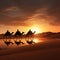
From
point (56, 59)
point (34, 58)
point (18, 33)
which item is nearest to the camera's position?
point (56, 59)

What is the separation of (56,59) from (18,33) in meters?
24.5

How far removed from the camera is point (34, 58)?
20.0m

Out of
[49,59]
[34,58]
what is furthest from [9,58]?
[49,59]

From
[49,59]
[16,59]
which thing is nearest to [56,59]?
[49,59]

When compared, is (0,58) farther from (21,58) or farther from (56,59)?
(56,59)

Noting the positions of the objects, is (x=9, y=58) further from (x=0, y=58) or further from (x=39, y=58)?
(x=39, y=58)

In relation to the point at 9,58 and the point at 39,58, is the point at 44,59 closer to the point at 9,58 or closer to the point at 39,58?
the point at 39,58

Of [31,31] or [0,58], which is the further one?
[31,31]

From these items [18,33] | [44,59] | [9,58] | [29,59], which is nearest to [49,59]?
[44,59]

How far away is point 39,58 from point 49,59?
1.05 metres

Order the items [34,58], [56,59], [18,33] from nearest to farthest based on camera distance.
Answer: [56,59], [34,58], [18,33]

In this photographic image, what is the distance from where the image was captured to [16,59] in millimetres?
20125

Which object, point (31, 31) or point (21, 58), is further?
point (31, 31)

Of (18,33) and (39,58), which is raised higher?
(18,33)
